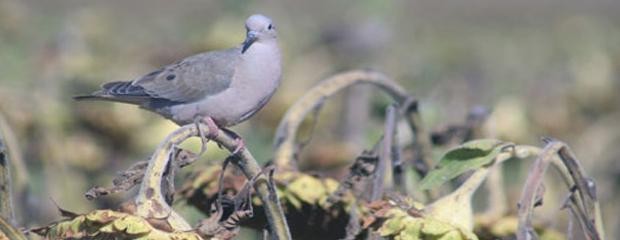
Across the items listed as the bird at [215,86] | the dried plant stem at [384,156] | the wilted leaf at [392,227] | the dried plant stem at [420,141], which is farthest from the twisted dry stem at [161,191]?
the bird at [215,86]

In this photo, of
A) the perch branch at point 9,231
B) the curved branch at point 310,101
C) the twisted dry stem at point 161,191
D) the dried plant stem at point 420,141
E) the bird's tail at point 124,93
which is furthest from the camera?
the bird's tail at point 124,93

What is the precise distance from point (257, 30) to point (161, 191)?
1.39 meters

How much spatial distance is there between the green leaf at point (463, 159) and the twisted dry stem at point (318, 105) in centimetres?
39

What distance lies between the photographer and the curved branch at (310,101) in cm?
305

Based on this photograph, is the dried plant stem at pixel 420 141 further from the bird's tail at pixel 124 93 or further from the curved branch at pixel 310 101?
the bird's tail at pixel 124 93

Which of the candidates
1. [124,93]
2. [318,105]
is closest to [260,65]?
[124,93]

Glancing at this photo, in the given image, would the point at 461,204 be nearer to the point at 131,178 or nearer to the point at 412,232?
the point at 412,232

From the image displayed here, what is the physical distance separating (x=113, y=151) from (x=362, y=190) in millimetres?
2263

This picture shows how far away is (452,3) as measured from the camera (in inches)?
992

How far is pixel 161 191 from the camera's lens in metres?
2.30

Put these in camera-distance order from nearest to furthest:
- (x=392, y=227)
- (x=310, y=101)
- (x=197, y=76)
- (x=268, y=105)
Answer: (x=392, y=227) → (x=310, y=101) → (x=197, y=76) → (x=268, y=105)

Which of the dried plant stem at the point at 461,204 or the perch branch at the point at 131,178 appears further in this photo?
the dried plant stem at the point at 461,204

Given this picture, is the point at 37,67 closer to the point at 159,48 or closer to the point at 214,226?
the point at 159,48

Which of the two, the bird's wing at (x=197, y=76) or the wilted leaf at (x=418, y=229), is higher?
the bird's wing at (x=197, y=76)
